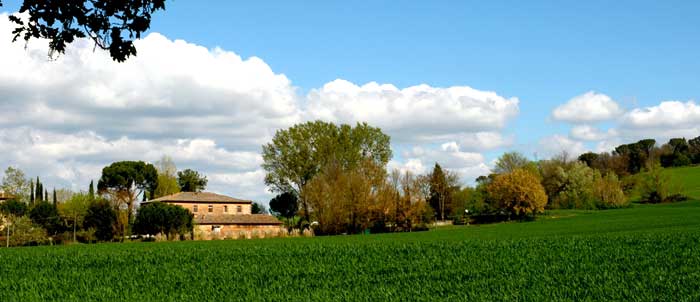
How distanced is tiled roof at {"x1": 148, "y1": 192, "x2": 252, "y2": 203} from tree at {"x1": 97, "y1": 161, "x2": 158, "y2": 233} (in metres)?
4.06

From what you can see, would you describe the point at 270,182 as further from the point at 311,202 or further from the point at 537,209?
the point at 537,209

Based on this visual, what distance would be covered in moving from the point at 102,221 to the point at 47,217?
23.7ft

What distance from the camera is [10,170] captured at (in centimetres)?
8956

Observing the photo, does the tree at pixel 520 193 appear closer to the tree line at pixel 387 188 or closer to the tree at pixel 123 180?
the tree line at pixel 387 188

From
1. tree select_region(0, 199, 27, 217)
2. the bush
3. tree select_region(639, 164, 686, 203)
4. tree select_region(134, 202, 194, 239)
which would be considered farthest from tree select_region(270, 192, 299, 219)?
tree select_region(639, 164, 686, 203)

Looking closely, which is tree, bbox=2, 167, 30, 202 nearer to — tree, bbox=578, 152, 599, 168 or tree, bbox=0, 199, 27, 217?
tree, bbox=0, 199, 27, 217

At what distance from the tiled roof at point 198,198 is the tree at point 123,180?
4.06 metres

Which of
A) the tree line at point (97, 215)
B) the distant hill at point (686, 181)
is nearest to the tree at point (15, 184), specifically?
the tree line at point (97, 215)

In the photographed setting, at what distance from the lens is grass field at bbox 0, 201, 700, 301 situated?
1627 cm

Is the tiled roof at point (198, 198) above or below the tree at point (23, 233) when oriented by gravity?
above

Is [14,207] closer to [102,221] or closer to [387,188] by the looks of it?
[102,221]

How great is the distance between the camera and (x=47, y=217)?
8244cm

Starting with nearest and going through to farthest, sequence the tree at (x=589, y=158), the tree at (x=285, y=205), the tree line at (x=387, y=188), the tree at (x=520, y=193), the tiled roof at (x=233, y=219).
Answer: the tree line at (x=387, y=188) < the tree at (x=520, y=193) < the tiled roof at (x=233, y=219) < the tree at (x=285, y=205) < the tree at (x=589, y=158)

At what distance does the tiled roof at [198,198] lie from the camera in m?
104
